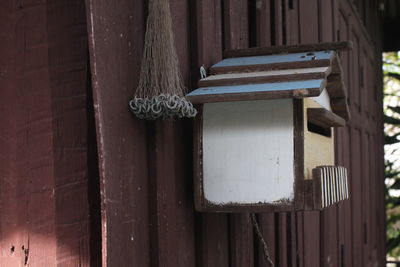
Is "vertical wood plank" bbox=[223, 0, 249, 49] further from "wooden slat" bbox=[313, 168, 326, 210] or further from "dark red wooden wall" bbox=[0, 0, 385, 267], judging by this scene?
"wooden slat" bbox=[313, 168, 326, 210]

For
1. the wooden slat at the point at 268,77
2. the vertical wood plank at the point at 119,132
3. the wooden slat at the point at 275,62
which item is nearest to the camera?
the vertical wood plank at the point at 119,132

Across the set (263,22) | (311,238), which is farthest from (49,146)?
(311,238)

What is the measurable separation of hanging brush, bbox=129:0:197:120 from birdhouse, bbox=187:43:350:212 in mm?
196

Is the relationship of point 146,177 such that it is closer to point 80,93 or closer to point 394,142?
point 80,93

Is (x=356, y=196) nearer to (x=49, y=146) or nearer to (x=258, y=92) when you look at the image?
(x=258, y=92)

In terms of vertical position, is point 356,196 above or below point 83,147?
below

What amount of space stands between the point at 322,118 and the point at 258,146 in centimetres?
28

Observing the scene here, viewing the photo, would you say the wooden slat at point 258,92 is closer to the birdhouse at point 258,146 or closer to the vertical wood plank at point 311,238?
the birdhouse at point 258,146

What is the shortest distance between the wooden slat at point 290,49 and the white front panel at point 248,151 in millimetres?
281

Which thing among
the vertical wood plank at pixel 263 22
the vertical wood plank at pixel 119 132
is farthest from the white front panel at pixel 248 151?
the vertical wood plank at pixel 263 22

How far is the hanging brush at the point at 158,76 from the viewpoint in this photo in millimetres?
1395

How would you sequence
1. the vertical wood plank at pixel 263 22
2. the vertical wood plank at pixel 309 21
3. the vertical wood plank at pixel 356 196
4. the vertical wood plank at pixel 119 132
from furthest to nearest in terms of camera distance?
1. the vertical wood plank at pixel 356 196
2. the vertical wood plank at pixel 309 21
3. the vertical wood plank at pixel 263 22
4. the vertical wood plank at pixel 119 132

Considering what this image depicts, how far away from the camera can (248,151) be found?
1.71m

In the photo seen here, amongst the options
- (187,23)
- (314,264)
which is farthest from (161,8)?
(314,264)
